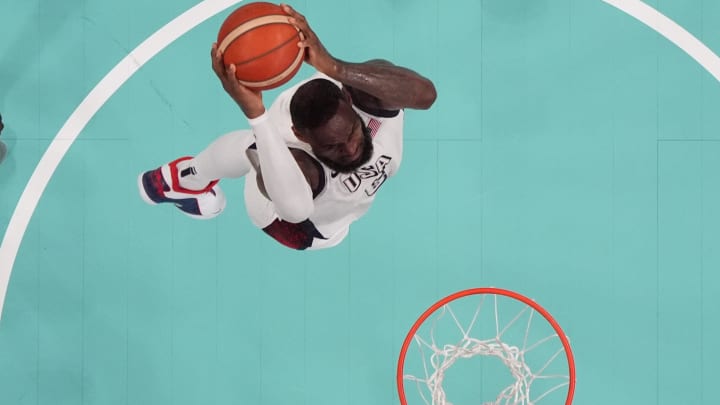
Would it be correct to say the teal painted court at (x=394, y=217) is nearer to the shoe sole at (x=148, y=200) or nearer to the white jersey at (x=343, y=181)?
the shoe sole at (x=148, y=200)

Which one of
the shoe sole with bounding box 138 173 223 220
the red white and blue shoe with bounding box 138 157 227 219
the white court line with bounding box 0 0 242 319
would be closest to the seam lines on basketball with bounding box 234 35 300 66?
the red white and blue shoe with bounding box 138 157 227 219

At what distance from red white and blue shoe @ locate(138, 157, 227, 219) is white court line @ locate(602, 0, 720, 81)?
246 cm

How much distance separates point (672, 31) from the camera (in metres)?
3.75

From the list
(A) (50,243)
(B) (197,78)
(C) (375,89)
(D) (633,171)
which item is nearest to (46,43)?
(B) (197,78)

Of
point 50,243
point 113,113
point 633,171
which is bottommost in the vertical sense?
point 50,243

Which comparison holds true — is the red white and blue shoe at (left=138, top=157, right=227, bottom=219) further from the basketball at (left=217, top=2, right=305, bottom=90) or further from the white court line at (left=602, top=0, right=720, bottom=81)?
the white court line at (left=602, top=0, right=720, bottom=81)

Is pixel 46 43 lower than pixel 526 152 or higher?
higher

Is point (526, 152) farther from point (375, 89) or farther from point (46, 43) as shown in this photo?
point (46, 43)

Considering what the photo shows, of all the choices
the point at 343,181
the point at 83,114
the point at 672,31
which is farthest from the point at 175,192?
the point at 672,31

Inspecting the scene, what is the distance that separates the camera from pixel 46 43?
379 cm

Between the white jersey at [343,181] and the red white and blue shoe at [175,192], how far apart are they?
545mm

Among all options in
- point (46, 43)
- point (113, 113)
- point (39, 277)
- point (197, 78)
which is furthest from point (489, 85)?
point (39, 277)

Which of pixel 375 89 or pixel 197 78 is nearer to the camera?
pixel 375 89

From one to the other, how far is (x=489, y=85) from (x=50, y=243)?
105 inches
